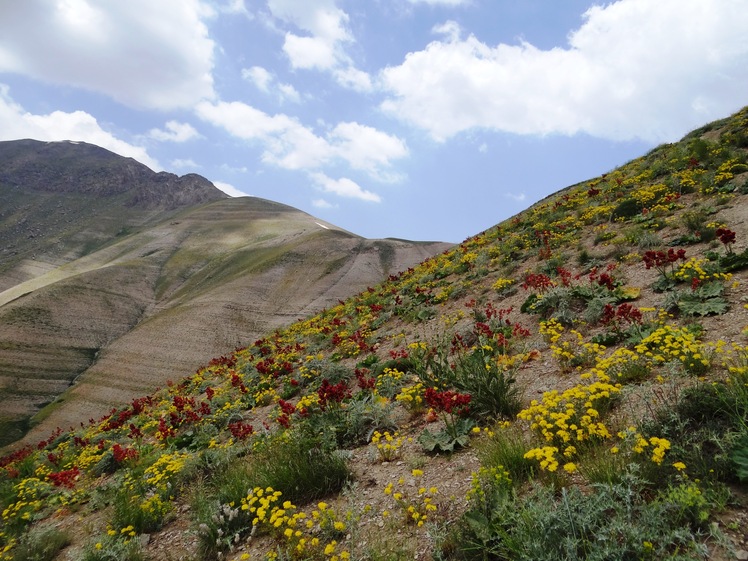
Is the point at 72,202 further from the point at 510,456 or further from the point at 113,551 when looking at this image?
the point at 510,456

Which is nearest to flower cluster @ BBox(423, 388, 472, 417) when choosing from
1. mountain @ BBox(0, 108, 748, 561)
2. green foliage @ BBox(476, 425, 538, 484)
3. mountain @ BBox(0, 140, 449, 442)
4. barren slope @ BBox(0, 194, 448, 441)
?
mountain @ BBox(0, 108, 748, 561)

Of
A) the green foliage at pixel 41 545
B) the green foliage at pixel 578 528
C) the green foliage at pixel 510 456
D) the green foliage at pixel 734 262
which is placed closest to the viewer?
the green foliage at pixel 578 528

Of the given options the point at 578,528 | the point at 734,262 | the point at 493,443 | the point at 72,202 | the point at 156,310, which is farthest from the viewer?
the point at 72,202

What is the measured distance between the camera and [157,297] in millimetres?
70312

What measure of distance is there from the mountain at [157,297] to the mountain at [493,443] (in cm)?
3473

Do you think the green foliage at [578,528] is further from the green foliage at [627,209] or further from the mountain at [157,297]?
the mountain at [157,297]

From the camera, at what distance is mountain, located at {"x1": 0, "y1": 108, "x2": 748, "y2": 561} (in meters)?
3.54

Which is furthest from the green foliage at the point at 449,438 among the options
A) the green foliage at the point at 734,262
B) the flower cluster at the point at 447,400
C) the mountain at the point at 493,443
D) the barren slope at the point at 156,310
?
the barren slope at the point at 156,310

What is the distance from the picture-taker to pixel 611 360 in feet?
19.2

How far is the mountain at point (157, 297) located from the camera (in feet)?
145

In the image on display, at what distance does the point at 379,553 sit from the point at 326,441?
255 centimetres

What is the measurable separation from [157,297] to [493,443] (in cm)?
7645

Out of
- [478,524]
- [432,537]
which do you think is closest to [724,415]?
[478,524]

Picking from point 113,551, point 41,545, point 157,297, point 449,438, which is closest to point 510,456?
point 449,438
